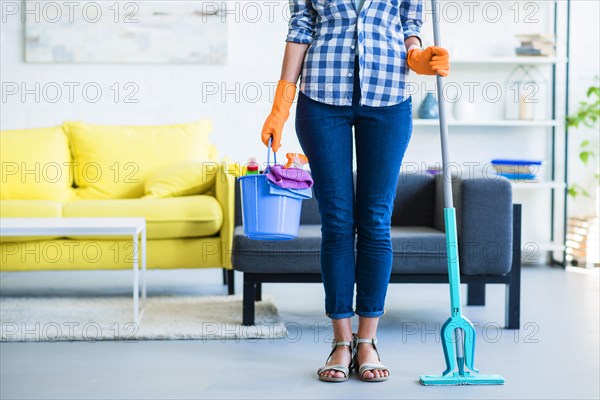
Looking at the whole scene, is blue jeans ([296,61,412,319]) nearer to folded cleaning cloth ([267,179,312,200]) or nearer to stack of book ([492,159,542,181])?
folded cleaning cloth ([267,179,312,200])

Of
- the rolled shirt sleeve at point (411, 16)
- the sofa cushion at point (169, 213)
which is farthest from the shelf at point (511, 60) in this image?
the rolled shirt sleeve at point (411, 16)

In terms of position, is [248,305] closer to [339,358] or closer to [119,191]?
[339,358]

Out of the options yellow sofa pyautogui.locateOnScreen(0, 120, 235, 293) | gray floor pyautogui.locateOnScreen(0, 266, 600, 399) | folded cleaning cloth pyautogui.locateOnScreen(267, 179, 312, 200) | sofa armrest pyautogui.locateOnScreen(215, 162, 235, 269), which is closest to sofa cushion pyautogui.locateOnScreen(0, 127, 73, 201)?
yellow sofa pyautogui.locateOnScreen(0, 120, 235, 293)

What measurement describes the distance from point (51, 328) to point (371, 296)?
135 centimetres

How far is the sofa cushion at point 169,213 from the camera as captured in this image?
3703mm

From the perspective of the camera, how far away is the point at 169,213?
3.71 m

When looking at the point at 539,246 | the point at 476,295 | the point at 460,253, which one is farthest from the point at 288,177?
the point at 539,246

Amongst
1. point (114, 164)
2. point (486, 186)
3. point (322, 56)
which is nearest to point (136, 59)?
point (114, 164)

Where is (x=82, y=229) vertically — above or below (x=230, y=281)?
above

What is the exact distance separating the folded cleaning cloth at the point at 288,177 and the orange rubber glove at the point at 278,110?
114 mm

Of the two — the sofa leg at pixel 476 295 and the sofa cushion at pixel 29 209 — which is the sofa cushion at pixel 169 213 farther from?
the sofa leg at pixel 476 295

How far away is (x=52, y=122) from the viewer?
197 inches

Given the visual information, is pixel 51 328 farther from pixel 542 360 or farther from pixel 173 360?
pixel 542 360

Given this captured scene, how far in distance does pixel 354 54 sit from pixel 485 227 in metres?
1.10
